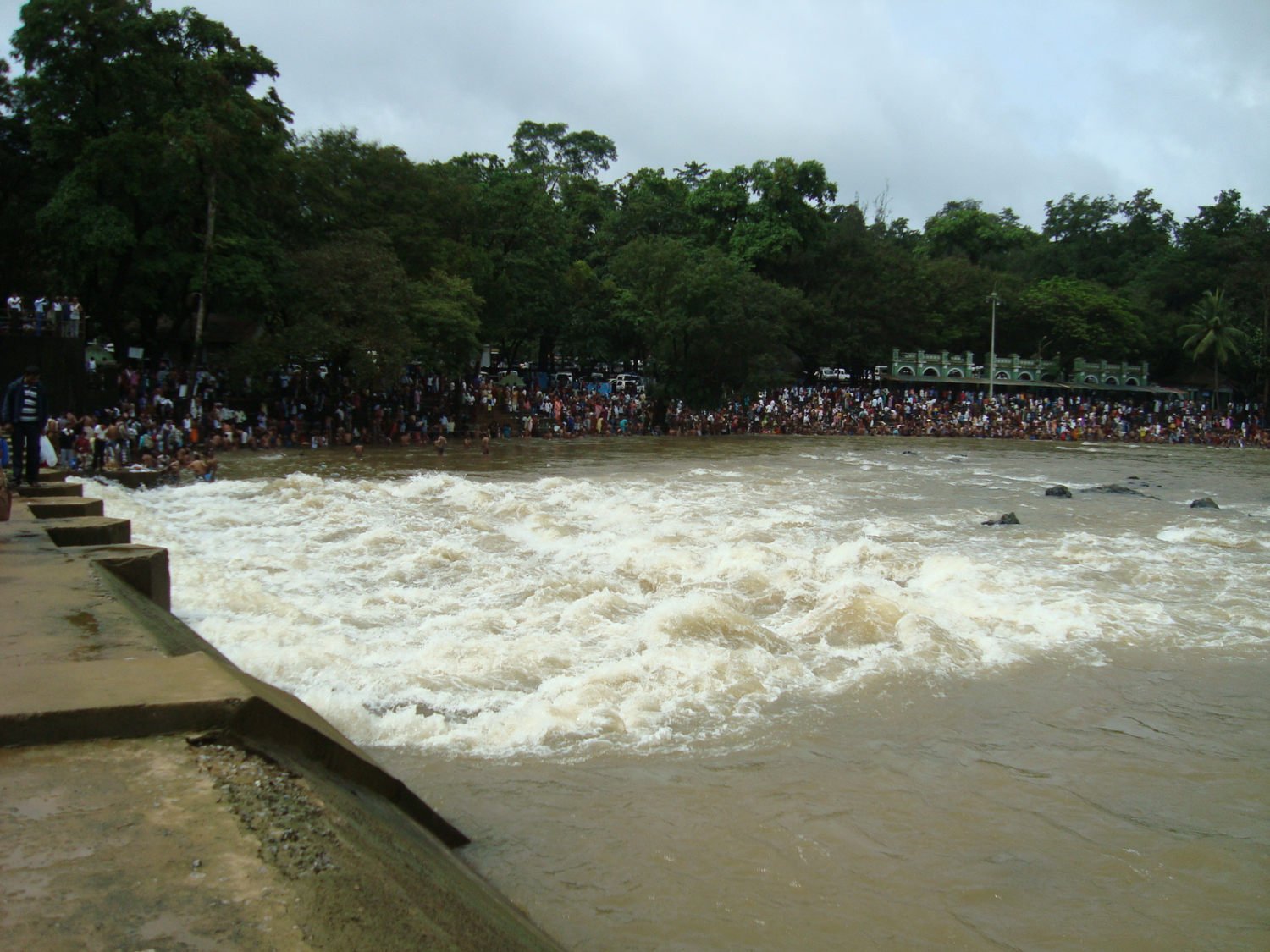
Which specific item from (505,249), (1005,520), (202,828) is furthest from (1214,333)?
(202,828)

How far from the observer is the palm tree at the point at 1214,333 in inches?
2168

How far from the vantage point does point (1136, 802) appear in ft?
18.1

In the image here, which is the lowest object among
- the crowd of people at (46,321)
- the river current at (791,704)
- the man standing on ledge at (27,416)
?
the river current at (791,704)

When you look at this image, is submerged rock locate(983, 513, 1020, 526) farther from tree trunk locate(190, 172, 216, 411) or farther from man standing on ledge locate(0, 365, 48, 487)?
tree trunk locate(190, 172, 216, 411)

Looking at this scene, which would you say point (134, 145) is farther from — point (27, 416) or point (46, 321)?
point (27, 416)

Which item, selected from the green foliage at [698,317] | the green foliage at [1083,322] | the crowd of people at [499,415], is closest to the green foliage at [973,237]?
the green foliage at [1083,322]

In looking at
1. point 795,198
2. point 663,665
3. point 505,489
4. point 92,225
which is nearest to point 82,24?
point 92,225

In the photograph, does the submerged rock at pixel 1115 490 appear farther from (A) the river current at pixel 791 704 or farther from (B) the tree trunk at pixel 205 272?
(B) the tree trunk at pixel 205 272

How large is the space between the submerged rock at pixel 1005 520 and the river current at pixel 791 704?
66cm

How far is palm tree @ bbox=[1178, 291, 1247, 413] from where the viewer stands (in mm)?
55062

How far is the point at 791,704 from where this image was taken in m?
6.94

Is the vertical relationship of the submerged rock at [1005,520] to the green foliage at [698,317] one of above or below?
below

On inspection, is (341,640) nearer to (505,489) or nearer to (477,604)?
(477,604)

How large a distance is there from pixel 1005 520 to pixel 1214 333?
47.0 m
